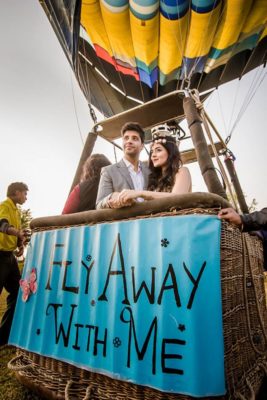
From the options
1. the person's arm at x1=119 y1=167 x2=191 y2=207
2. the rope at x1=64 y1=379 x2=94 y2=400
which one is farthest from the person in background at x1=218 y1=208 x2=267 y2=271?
the rope at x1=64 y1=379 x2=94 y2=400

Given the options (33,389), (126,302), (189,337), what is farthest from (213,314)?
(33,389)

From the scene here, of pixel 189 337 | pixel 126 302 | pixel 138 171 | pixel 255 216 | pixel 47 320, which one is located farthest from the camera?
pixel 138 171

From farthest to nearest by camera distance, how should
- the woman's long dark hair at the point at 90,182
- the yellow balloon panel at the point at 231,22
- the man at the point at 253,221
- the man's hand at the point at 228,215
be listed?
the yellow balloon panel at the point at 231,22 → the woman's long dark hair at the point at 90,182 → the man at the point at 253,221 → the man's hand at the point at 228,215

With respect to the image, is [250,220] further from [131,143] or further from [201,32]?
[201,32]

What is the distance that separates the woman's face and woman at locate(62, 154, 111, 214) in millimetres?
559

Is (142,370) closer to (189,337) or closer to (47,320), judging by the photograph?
(189,337)

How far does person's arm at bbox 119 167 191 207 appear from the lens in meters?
1.34

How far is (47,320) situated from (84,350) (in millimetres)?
391

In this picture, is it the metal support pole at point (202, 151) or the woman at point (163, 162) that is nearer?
the metal support pole at point (202, 151)

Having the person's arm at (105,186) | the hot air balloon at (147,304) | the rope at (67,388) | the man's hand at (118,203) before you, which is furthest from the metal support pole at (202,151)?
the rope at (67,388)

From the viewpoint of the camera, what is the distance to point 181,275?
1.11m

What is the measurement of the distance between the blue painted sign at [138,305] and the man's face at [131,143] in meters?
1.05

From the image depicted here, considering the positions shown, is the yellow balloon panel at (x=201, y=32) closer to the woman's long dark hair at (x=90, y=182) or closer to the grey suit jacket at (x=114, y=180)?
the woman's long dark hair at (x=90, y=182)

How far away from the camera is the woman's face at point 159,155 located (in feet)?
6.87
